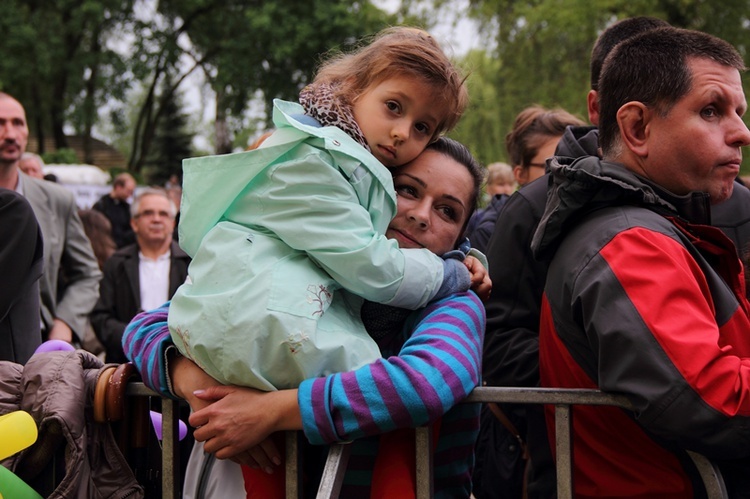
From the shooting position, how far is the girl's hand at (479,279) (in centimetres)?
248

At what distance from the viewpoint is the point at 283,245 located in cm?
220

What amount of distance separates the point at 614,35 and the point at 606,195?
61.6 inches

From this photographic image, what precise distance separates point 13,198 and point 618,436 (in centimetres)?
230

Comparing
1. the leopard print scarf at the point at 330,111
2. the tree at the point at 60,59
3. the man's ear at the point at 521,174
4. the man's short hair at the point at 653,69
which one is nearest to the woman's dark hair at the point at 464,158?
the leopard print scarf at the point at 330,111

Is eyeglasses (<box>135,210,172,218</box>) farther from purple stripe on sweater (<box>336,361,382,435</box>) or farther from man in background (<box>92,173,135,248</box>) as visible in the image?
purple stripe on sweater (<box>336,361,382,435</box>)

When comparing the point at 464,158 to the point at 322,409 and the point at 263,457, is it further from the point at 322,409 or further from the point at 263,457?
the point at 263,457

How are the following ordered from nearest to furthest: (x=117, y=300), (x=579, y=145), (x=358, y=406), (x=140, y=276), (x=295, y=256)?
1. (x=358, y=406)
2. (x=295, y=256)
3. (x=579, y=145)
4. (x=117, y=300)
5. (x=140, y=276)

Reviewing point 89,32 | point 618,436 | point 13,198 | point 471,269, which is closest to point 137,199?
point 13,198

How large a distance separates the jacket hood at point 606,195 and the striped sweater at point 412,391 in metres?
0.34

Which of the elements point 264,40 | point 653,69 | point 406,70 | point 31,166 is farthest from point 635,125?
point 264,40

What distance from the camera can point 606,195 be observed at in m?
2.21

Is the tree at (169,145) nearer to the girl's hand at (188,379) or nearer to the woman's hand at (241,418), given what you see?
the girl's hand at (188,379)

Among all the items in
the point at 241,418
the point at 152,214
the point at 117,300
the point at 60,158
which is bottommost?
the point at 60,158

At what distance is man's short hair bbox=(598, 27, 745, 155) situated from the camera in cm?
225
